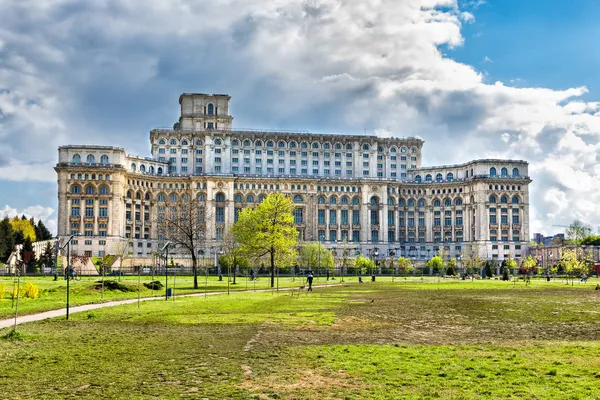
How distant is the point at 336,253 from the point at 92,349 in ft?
574

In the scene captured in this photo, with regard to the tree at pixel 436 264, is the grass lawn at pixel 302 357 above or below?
above

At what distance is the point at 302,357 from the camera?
2169 cm

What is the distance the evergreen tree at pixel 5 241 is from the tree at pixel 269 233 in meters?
75.9

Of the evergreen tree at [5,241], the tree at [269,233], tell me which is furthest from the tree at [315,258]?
the evergreen tree at [5,241]

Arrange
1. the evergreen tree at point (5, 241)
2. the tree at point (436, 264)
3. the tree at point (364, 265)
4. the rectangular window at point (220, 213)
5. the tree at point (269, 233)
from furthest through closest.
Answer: the rectangular window at point (220, 213), the tree at point (436, 264), the tree at point (364, 265), the evergreen tree at point (5, 241), the tree at point (269, 233)

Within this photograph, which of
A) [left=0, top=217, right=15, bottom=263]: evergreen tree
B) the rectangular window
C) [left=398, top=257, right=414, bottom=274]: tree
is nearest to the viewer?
[left=0, top=217, right=15, bottom=263]: evergreen tree

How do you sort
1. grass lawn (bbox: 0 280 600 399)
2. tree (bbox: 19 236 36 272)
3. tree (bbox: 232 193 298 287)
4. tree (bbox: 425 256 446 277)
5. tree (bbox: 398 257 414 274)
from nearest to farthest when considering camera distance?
grass lawn (bbox: 0 280 600 399) → tree (bbox: 232 193 298 287) → tree (bbox: 19 236 36 272) → tree (bbox: 398 257 414 274) → tree (bbox: 425 256 446 277)

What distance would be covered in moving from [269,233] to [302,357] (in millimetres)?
63087

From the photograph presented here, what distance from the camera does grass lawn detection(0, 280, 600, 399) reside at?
1675cm

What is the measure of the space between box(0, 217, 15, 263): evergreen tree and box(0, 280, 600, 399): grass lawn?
117219 mm

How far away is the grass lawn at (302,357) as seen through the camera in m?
16.8

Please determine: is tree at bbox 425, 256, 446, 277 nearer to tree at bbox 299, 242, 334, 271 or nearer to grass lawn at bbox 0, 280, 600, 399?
tree at bbox 299, 242, 334, 271

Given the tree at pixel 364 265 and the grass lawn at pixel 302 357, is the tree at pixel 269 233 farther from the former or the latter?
the tree at pixel 364 265

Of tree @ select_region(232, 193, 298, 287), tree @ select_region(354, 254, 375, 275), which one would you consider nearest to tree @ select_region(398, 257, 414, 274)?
tree @ select_region(354, 254, 375, 275)
